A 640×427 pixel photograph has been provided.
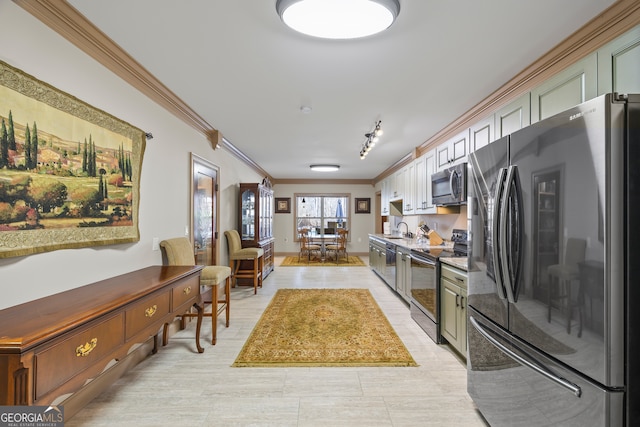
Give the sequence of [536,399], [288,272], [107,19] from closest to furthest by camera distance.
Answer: [536,399]
[107,19]
[288,272]

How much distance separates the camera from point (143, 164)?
266 centimetres

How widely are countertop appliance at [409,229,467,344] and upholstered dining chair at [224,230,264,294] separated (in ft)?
8.64

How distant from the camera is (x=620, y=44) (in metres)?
1.71

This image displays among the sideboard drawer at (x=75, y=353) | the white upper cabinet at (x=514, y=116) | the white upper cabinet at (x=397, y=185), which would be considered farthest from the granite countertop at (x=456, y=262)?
the white upper cabinet at (x=397, y=185)

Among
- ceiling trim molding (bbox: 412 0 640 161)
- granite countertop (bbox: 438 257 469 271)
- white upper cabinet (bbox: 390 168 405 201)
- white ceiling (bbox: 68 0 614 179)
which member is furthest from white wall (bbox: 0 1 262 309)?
white upper cabinet (bbox: 390 168 405 201)

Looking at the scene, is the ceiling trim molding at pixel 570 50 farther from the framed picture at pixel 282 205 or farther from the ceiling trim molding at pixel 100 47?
the framed picture at pixel 282 205

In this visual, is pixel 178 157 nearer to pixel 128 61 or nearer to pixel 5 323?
pixel 128 61

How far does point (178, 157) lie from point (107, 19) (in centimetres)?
159

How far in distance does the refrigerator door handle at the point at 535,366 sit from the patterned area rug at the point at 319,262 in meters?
6.23

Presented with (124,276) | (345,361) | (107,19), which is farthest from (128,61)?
(345,361)

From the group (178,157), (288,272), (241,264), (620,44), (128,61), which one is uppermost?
(128,61)

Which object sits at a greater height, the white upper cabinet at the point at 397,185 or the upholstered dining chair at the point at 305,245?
the white upper cabinet at the point at 397,185

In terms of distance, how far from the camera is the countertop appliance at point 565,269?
1.06 meters

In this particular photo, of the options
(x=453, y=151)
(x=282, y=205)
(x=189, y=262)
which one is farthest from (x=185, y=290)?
(x=282, y=205)
